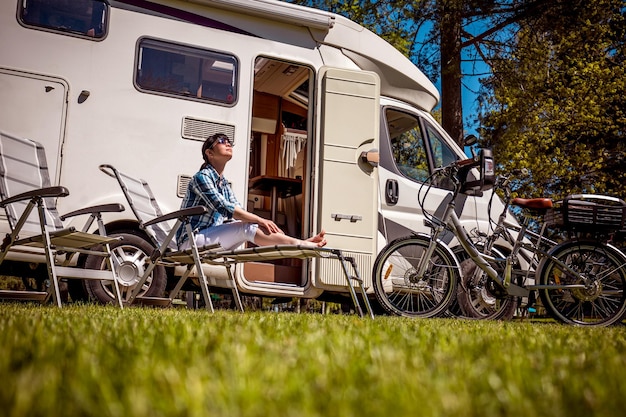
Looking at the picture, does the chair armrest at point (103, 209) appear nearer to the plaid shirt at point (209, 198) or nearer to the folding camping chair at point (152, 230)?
the folding camping chair at point (152, 230)

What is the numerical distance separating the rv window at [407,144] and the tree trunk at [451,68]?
168 inches

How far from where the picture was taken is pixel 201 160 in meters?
5.40

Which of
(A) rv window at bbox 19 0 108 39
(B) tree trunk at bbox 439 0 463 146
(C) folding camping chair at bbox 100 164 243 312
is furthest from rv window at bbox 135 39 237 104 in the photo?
(B) tree trunk at bbox 439 0 463 146

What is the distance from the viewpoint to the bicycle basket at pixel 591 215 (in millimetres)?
5223

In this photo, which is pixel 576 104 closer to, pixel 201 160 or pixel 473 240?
pixel 473 240

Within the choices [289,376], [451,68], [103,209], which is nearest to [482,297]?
[103,209]

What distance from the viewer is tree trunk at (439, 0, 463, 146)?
10.7m

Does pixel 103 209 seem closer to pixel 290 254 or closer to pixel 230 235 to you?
pixel 230 235

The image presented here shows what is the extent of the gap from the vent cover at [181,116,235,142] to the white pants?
98 cm

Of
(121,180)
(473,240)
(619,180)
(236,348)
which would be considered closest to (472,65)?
(619,180)

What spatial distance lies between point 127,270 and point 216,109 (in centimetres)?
153

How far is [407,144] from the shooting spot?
653 centimetres

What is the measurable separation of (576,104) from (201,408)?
13058mm

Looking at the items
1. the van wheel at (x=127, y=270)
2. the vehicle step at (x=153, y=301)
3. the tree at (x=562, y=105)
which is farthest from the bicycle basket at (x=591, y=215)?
the tree at (x=562, y=105)
